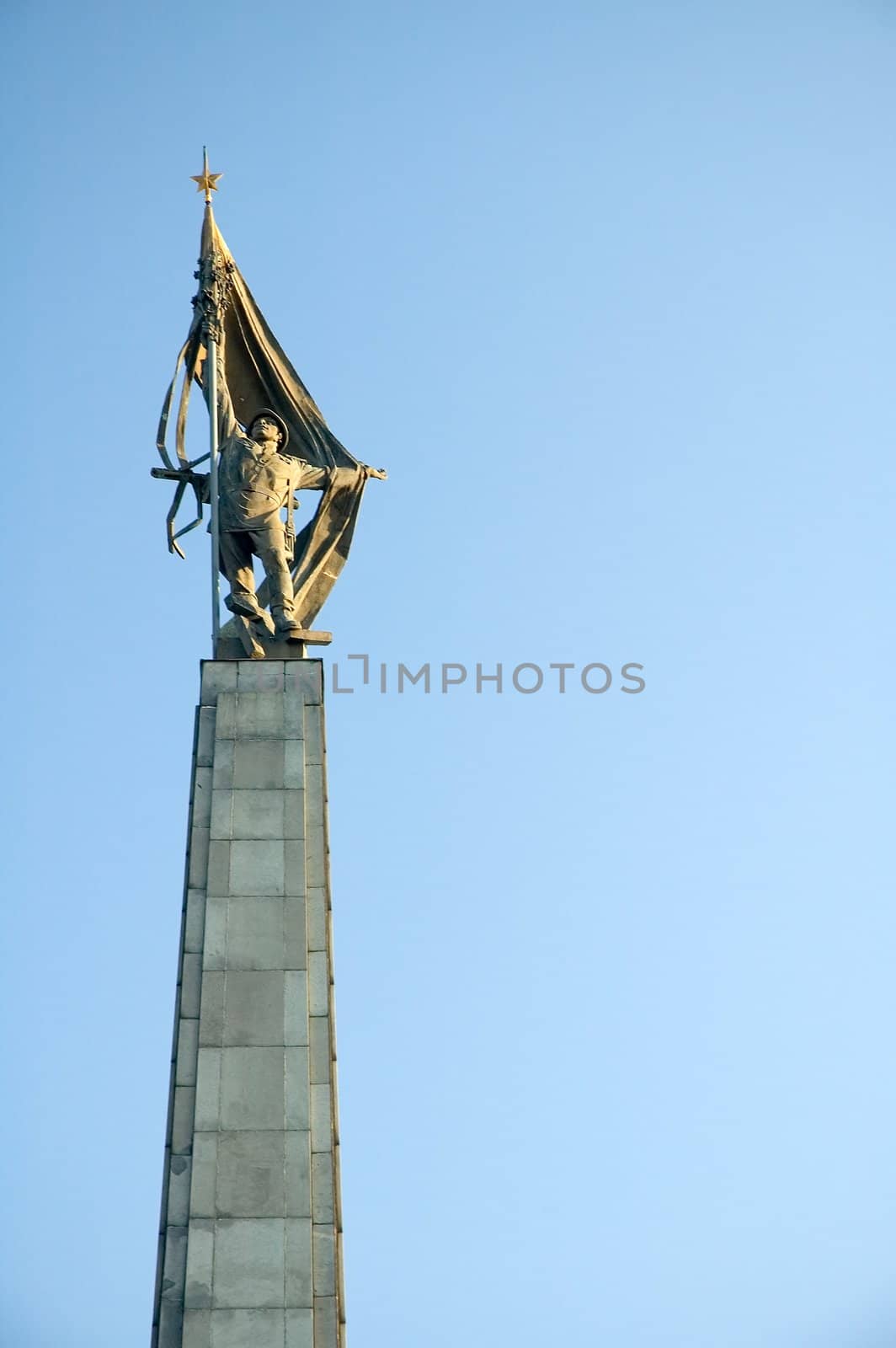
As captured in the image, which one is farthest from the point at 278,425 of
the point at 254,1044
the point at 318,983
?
the point at 254,1044

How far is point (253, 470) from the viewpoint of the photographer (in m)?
29.4

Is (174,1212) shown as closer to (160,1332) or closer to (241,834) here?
(160,1332)

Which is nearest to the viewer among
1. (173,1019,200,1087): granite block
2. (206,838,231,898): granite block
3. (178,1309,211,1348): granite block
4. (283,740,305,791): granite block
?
(178,1309,211,1348): granite block

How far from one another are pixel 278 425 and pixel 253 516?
210 centimetres

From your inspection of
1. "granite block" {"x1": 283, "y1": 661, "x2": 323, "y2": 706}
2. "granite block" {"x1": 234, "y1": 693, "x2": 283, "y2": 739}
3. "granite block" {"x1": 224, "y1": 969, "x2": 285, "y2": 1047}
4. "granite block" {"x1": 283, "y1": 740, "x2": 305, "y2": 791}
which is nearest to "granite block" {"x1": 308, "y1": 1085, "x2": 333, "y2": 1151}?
"granite block" {"x1": 224, "y1": 969, "x2": 285, "y2": 1047}

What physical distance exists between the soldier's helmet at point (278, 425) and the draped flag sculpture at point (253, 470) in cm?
2

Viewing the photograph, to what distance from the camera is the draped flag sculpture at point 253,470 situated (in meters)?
28.8

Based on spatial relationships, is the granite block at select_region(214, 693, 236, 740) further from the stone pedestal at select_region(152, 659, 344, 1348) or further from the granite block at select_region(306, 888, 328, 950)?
the granite block at select_region(306, 888, 328, 950)

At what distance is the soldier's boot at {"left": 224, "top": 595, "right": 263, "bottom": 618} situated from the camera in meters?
28.5

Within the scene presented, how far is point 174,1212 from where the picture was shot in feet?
78.0

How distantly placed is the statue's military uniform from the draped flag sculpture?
0.02 meters

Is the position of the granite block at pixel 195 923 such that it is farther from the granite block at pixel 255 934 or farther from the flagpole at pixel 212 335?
the flagpole at pixel 212 335

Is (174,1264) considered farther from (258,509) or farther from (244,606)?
(258,509)

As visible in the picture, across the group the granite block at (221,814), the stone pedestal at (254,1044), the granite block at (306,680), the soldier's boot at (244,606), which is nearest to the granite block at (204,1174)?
the stone pedestal at (254,1044)
